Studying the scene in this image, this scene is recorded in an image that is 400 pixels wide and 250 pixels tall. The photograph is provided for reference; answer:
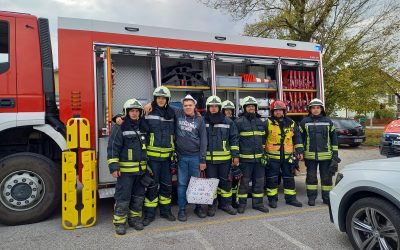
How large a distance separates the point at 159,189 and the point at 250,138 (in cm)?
160

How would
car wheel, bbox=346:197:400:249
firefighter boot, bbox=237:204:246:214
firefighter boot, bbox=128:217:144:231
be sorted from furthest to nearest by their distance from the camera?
1. firefighter boot, bbox=237:204:246:214
2. firefighter boot, bbox=128:217:144:231
3. car wheel, bbox=346:197:400:249

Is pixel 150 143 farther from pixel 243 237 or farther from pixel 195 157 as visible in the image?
pixel 243 237

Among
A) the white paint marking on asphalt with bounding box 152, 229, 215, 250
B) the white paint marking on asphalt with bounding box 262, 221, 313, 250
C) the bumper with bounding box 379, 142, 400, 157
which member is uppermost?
the bumper with bounding box 379, 142, 400, 157

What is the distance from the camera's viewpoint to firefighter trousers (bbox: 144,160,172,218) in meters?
4.64

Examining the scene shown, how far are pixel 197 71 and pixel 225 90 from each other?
25.0 inches

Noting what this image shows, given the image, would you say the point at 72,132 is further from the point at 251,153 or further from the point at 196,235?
the point at 251,153

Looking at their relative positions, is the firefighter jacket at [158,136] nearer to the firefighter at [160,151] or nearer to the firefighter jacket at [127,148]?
the firefighter at [160,151]

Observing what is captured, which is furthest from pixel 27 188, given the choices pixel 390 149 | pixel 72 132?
pixel 390 149

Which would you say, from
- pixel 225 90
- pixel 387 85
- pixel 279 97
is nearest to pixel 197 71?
pixel 225 90

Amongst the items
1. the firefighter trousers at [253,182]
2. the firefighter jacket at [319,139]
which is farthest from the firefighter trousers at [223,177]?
the firefighter jacket at [319,139]

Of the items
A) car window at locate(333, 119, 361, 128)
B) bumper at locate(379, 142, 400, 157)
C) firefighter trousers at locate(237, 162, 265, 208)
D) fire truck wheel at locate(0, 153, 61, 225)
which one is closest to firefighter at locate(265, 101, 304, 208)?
firefighter trousers at locate(237, 162, 265, 208)

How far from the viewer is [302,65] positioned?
6707 millimetres

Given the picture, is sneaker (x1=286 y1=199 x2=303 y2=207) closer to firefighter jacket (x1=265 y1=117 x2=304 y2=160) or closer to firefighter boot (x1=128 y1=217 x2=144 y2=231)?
firefighter jacket (x1=265 y1=117 x2=304 y2=160)

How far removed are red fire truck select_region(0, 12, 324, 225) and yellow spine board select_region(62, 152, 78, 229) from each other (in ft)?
1.04
